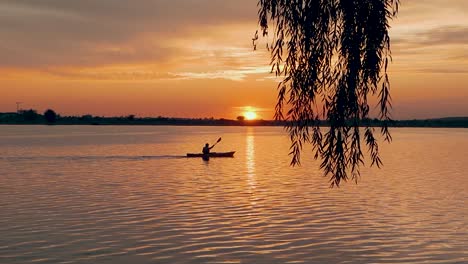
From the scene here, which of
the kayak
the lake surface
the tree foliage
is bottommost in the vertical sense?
the lake surface

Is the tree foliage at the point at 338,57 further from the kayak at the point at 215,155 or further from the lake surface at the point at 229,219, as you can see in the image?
the kayak at the point at 215,155

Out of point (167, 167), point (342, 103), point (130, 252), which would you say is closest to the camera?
point (342, 103)

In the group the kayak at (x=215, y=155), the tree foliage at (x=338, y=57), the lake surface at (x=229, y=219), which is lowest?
the lake surface at (x=229, y=219)

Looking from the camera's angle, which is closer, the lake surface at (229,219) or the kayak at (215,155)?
the lake surface at (229,219)

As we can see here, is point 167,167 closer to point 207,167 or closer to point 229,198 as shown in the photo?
point 207,167

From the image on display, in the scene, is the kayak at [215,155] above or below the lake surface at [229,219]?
above

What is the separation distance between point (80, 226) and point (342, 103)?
14.7 metres

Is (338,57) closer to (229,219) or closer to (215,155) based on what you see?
(229,219)

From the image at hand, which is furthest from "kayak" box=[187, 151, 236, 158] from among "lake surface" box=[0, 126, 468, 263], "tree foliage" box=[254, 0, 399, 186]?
"tree foliage" box=[254, 0, 399, 186]

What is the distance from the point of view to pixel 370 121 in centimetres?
1267

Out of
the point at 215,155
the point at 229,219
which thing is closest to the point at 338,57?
the point at 229,219

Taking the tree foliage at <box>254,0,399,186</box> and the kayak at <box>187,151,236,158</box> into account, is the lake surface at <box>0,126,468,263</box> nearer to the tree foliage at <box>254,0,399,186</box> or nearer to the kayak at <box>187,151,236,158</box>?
the tree foliage at <box>254,0,399,186</box>

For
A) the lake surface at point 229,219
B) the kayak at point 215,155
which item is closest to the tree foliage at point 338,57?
the lake surface at point 229,219

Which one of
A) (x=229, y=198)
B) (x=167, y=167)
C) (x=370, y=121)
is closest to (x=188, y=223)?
(x=229, y=198)
